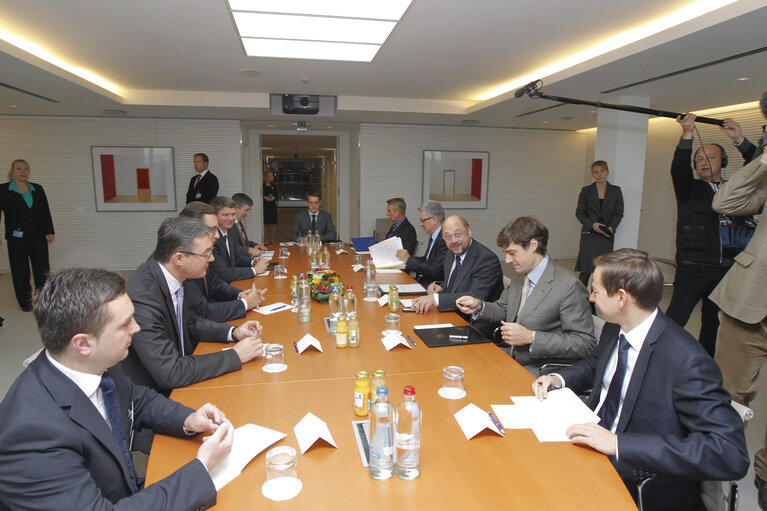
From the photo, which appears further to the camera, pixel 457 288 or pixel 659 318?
pixel 457 288

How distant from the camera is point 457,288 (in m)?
3.40

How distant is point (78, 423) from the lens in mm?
1176

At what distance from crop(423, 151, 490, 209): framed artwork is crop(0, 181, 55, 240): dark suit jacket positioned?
5.99 m

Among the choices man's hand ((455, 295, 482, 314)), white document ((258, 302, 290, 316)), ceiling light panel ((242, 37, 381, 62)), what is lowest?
white document ((258, 302, 290, 316))

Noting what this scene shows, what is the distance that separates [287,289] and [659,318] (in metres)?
2.77

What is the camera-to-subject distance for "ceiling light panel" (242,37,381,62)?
406 centimetres

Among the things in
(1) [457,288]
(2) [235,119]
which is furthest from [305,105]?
(1) [457,288]

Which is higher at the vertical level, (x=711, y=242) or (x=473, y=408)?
(x=711, y=242)

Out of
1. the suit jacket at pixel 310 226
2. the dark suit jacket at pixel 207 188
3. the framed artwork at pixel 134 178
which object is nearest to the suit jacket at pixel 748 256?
the suit jacket at pixel 310 226

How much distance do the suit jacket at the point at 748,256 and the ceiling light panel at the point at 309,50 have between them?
3.02 metres

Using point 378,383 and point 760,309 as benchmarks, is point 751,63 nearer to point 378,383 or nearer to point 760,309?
point 760,309

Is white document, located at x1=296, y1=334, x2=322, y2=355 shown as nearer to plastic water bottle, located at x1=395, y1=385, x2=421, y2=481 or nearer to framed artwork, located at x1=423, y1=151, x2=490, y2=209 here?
plastic water bottle, located at x1=395, y1=385, x2=421, y2=481

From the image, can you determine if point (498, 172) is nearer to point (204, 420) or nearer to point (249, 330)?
point (249, 330)

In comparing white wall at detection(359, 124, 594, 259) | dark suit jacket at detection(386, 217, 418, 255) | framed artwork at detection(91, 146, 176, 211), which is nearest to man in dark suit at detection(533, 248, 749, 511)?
dark suit jacket at detection(386, 217, 418, 255)
